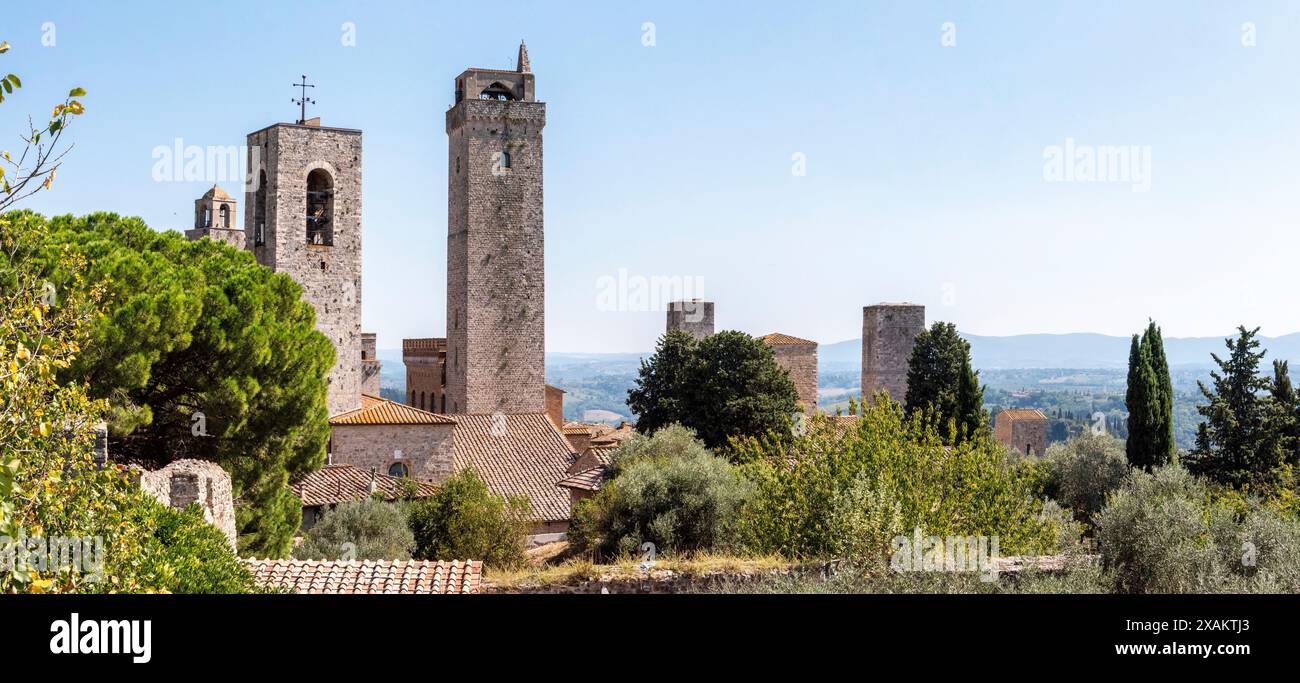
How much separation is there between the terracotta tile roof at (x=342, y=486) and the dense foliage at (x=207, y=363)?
4048 millimetres

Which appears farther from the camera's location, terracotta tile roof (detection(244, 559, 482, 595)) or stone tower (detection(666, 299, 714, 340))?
stone tower (detection(666, 299, 714, 340))

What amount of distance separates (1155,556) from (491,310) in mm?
31790

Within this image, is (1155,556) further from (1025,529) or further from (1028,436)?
(1028,436)

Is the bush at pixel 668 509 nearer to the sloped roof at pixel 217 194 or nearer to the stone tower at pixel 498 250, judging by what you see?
the stone tower at pixel 498 250

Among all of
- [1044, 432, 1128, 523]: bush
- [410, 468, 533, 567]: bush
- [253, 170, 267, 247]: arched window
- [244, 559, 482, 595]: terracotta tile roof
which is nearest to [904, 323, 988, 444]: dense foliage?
[1044, 432, 1128, 523]: bush

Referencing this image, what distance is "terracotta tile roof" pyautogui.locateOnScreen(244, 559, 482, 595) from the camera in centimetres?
1158

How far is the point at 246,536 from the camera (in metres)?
18.3

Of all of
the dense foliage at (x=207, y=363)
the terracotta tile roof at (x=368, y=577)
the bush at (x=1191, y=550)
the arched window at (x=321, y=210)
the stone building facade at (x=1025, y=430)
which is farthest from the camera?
the stone building facade at (x=1025, y=430)

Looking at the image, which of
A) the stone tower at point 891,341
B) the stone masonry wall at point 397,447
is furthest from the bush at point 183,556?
the stone tower at point 891,341

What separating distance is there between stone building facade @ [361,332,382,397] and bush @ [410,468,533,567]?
28622 millimetres

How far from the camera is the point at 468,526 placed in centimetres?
2194

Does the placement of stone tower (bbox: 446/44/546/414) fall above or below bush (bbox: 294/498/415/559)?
above

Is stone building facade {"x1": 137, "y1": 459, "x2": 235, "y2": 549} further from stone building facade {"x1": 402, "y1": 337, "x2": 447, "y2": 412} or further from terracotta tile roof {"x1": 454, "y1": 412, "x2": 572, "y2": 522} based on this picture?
stone building facade {"x1": 402, "y1": 337, "x2": 447, "y2": 412}

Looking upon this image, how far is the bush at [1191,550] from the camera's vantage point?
10.9m
